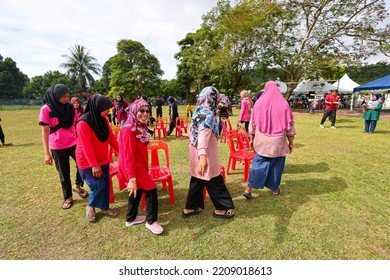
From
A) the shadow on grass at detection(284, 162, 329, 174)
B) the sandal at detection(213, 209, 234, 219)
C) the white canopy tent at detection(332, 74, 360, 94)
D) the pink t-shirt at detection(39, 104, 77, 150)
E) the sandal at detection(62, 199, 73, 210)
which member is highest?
the white canopy tent at detection(332, 74, 360, 94)

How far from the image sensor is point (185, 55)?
104 feet

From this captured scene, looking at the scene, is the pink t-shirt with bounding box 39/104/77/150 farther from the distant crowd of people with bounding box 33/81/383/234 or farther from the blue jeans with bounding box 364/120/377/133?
the blue jeans with bounding box 364/120/377/133

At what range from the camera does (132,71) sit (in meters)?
29.3

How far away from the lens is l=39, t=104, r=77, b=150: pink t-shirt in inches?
106

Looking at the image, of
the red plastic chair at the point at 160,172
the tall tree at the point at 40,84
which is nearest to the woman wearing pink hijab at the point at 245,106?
the red plastic chair at the point at 160,172

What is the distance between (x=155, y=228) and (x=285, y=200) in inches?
79.2

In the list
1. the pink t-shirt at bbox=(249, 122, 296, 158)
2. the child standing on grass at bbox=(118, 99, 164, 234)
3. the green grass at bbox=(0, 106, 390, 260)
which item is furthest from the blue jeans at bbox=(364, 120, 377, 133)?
the child standing on grass at bbox=(118, 99, 164, 234)

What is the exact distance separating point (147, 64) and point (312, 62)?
81.4ft

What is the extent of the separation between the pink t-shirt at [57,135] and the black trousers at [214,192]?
1.86 meters

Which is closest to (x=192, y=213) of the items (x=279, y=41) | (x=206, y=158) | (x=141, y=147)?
(x=206, y=158)

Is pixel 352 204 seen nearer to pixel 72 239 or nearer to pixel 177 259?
pixel 177 259

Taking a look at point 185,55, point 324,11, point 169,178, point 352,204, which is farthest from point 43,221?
point 185,55

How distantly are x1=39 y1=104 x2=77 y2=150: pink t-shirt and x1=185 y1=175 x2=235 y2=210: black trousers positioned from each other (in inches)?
73.2

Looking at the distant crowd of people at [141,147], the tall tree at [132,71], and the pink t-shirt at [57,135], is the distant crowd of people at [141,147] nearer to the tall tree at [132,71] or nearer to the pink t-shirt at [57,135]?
the pink t-shirt at [57,135]
